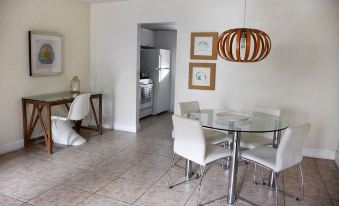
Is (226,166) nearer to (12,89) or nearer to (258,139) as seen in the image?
(258,139)

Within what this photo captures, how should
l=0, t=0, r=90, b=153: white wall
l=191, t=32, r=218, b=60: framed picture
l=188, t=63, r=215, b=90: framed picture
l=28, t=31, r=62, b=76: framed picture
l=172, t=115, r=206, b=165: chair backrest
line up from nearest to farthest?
l=172, t=115, r=206, b=165: chair backrest
l=0, t=0, r=90, b=153: white wall
l=28, t=31, r=62, b=76: framed picture
l=191, t=32, r=218, b=60: framed picture
l=188, t=63, r=215, b=90: framed picture

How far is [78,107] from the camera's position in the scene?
402 centimetres

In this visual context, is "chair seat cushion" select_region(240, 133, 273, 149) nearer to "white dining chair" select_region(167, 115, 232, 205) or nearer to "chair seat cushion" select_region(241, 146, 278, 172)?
"chair seat cushion" select_region(241, 146, 278, 172)

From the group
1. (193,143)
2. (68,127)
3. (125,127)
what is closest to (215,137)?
(193,143)

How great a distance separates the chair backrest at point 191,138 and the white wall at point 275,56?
6.14ft

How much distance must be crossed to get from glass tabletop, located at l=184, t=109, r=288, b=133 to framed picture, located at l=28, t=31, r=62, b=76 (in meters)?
2.58

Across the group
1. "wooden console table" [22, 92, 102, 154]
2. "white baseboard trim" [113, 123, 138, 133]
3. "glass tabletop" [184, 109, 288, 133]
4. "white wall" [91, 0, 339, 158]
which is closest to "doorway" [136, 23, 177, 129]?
"white baseboard trim" [113, 123, 138, 133]

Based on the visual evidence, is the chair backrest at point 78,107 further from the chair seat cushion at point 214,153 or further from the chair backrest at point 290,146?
the chair backrest at point 290,146

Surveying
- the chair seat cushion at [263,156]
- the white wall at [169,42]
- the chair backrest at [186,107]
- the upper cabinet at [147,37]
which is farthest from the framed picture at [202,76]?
the white wall at [169,42]

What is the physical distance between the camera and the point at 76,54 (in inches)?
192

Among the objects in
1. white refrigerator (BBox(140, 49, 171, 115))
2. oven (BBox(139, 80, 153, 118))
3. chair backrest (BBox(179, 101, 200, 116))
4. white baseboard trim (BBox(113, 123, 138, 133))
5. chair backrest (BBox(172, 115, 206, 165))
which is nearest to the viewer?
chair backrest (BBox(172, 115, 206, 165))

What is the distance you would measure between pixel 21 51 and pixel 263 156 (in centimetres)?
358

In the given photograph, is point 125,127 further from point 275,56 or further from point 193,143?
point 275,56

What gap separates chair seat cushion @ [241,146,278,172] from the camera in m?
2.50
